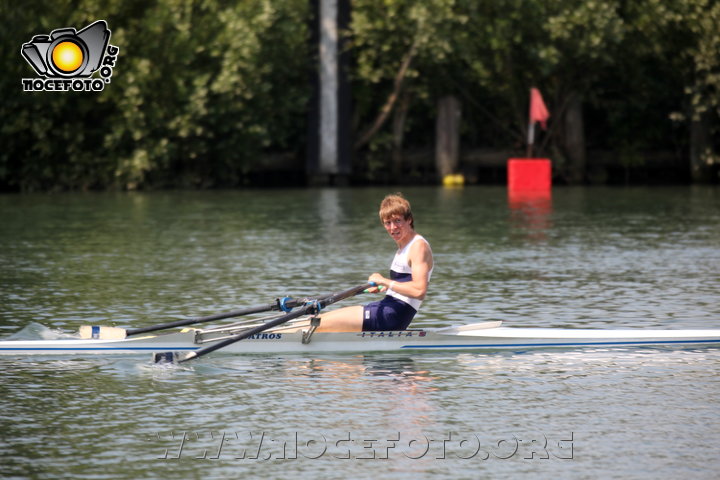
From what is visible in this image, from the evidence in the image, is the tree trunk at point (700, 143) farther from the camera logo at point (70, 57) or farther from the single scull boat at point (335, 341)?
the single scull boat at point (335, 341)

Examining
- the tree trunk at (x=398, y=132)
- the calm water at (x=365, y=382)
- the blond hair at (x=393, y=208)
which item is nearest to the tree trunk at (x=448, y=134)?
the tree trunk at (x=398, y=132)

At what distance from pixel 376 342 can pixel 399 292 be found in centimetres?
40

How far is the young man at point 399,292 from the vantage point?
10320mm

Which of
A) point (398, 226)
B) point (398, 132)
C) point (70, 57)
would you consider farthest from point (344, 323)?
point (398, 132)

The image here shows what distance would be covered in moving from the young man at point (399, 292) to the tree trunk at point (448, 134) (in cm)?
2618

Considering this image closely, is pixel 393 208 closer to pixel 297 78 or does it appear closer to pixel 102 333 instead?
pixel 102 333

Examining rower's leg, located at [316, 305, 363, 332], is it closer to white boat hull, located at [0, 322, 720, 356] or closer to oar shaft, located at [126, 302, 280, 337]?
white boat hull, located at [0, 322, 720, 356]

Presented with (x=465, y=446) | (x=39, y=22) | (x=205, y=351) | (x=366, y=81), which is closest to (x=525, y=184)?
(x=366, y=81)

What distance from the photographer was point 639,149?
1486 inches

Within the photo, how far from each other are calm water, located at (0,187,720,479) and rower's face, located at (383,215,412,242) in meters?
0.88

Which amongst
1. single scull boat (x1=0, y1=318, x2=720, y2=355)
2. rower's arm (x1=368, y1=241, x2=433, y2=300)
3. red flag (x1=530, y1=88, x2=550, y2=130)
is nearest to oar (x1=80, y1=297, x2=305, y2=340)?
single scull boat (x1=0, y1=318, x2=720, y2=355)

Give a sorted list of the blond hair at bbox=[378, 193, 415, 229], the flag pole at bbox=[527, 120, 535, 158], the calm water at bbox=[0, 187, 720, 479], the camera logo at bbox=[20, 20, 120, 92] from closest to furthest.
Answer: the calm water at bbox=[0, 187, 720, 479] → the blond hair at bbox=[378, 193, 415, 229] → the camera logo at bbox=[20, 20, 120, 92] → the flag pole at bbox=[527, 120, 535, 158]

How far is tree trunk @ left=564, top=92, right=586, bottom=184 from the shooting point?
3694cm

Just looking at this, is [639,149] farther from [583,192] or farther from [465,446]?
[465,446]
